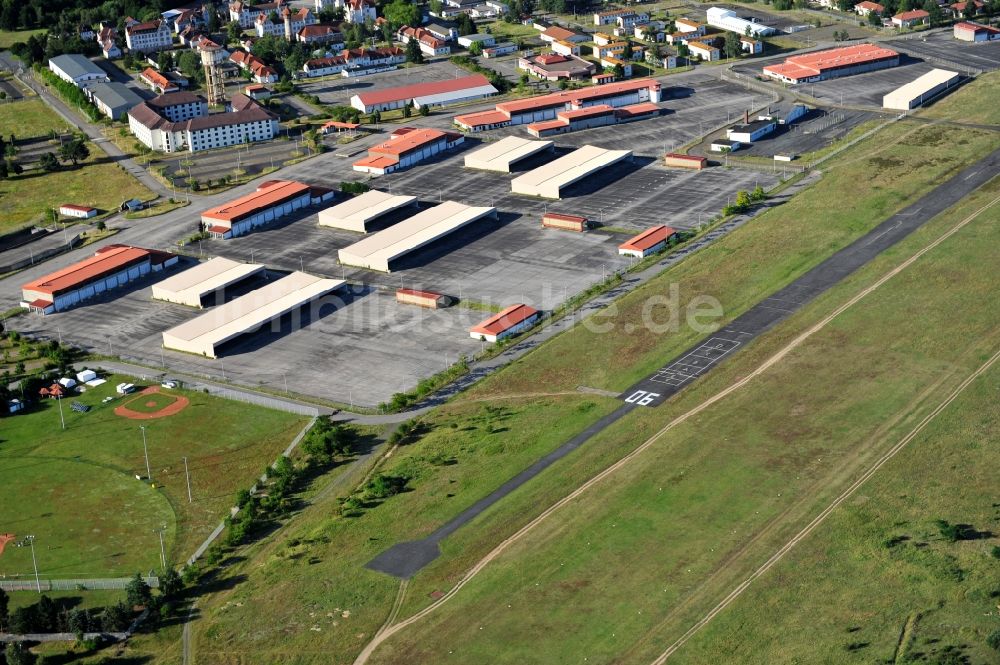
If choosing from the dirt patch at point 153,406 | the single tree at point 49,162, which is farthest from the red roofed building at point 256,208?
the dirt patch at point 153,406

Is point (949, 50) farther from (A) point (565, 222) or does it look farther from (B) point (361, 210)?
(B) point (361, 210)

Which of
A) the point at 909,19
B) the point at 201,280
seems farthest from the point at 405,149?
the point at 909,19

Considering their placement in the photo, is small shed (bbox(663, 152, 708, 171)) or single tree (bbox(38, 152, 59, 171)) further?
single tree (bbox(38, 152, 59, 171))

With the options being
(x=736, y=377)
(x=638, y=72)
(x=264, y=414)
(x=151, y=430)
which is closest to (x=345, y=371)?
(x=264, y=414)

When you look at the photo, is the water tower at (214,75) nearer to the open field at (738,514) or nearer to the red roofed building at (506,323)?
the red roofed building at (506,323)

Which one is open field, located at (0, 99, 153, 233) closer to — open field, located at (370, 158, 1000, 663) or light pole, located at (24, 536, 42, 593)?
light pole, located at (24, 536, 42, 593)

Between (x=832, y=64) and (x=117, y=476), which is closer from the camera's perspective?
(x=117, y=476)

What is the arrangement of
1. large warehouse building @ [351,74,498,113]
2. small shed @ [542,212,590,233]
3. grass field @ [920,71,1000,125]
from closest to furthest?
small shed @ [542,212,590,233] → grass field @ [920,71,1000,125] → large warehouse building @ [351,74,498,113]

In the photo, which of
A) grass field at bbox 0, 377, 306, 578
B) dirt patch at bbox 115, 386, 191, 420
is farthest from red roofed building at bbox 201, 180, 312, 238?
dirt patch at bbox 115, 386, 191, 420
